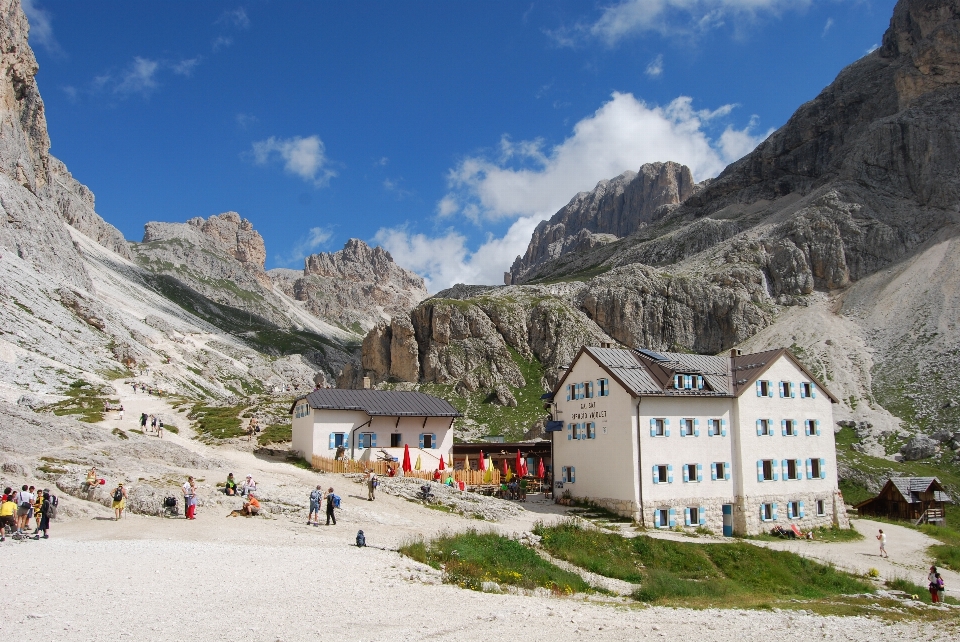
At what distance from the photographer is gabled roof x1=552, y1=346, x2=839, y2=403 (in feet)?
151

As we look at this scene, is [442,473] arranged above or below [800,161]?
below

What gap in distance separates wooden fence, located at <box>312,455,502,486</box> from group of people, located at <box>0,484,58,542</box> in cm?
2090

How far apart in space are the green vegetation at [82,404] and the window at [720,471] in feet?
163

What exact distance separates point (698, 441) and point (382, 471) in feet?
73.1

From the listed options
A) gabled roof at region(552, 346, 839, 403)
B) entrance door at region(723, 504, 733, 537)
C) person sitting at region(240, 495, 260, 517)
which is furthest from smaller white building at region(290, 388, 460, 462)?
entrance door at region(723, 504, 733, 537)

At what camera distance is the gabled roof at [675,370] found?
151 feet

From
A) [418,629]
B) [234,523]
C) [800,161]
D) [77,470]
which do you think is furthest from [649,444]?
[800,161]

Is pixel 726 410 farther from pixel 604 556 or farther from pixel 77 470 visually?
pixel 77 470

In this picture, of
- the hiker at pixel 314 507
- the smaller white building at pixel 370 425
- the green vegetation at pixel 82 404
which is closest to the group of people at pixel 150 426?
the green vegetation at pixel 82 404

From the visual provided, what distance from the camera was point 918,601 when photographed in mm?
31375

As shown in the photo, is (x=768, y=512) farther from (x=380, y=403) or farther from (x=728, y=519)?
(x=380, y=403)

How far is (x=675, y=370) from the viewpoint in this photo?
153ft

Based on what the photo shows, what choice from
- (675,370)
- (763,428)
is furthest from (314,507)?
(763,428)

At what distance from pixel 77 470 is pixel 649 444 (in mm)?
33164
